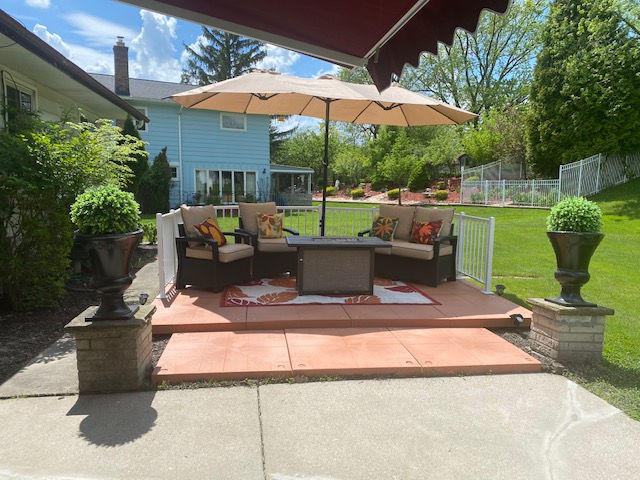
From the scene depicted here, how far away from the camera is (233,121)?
19.9 metres

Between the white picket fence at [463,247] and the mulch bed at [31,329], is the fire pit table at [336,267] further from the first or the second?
the mulch bed at [31,329]

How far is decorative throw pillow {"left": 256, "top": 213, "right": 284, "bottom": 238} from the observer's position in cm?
614

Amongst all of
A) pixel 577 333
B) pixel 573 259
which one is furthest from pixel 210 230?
pixel 577 333

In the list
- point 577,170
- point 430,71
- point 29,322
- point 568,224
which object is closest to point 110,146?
point 29,322

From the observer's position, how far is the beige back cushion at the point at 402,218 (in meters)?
6.45

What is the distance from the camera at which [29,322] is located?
4.60 meters

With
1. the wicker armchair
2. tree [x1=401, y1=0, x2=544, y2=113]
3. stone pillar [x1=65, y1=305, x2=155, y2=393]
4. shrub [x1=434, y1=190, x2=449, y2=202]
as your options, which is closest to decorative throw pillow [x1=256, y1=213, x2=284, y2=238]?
the wicker armchair

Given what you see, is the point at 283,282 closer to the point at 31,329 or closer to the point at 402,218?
→ the point at 402,218

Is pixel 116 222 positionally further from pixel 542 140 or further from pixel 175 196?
pixel 542 140

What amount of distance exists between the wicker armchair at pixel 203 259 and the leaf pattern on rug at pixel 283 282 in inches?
18.6

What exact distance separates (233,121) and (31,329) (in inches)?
661

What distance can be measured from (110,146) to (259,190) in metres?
13.9

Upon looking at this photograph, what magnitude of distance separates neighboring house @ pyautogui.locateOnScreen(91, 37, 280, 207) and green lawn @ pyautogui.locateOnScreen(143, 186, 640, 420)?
8915 millimetres

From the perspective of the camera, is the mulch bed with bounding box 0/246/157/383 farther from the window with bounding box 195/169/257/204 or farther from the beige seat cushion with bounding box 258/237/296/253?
the window with bounding box 195/169/257/204
